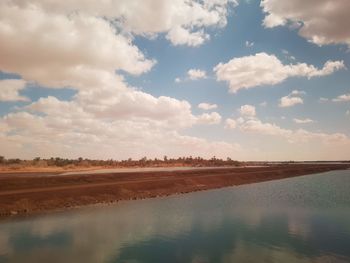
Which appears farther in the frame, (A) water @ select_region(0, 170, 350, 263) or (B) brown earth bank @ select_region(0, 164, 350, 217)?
(B) brown earth bank @ select_region(0, 164, 350, 217)

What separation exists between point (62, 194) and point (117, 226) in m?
23.9

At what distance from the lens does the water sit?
28.8 metres

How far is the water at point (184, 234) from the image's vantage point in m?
28.8

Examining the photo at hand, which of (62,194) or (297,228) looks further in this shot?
(62,194)

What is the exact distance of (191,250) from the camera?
30453 millimetres

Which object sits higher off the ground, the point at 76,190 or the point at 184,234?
the point at 76,190

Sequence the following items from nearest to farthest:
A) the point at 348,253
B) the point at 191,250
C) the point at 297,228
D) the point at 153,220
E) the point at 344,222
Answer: the point at 348,253
the point at 191,250
the point at 297,228
the point at 344,222
the point at 153,220

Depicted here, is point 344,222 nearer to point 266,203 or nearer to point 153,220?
point 266,203

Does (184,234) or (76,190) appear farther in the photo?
(76,190)

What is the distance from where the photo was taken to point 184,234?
3644cm

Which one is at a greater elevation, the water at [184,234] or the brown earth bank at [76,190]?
the brown earth bank at [76,190]

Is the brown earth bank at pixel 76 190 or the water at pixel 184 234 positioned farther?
the brown earth bank at pixel 76 190

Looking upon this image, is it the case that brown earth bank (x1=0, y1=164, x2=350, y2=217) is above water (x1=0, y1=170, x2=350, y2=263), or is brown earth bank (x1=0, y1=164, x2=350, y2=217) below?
above

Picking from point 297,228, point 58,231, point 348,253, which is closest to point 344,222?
point 297,228
